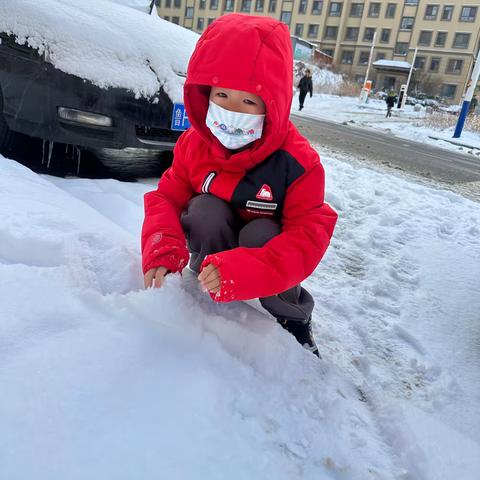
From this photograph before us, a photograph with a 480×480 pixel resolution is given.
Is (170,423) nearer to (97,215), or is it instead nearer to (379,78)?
(97,215)

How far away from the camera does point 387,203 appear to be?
12.1 feet

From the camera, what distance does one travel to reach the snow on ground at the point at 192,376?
0.84m

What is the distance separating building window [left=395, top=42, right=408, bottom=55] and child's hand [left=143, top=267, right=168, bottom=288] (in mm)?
51416

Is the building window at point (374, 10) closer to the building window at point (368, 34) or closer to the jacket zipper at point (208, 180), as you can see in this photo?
the building window at point (368, 34)

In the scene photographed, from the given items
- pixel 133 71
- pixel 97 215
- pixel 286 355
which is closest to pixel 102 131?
pixel 133 71

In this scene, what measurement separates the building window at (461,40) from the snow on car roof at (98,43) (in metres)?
49.3

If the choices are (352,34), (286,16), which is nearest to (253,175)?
(352,34)

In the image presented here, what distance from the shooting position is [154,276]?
1.32 metres

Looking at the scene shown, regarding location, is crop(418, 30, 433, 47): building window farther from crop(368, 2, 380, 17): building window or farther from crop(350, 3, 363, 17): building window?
crop(350, 3, 363, 17): building window

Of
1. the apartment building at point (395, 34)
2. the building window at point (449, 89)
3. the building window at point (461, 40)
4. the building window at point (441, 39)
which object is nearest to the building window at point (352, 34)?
the apartment building at point (395, 34)

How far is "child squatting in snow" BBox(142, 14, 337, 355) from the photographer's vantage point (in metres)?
1.25

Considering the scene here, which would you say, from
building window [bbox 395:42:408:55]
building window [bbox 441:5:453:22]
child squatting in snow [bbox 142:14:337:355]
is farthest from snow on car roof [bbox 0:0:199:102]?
building window [bbox 395:42:408:55]

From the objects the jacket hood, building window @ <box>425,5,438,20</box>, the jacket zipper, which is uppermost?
building window @ <box>425,5,438,20</box>

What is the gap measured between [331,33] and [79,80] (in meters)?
52.0
